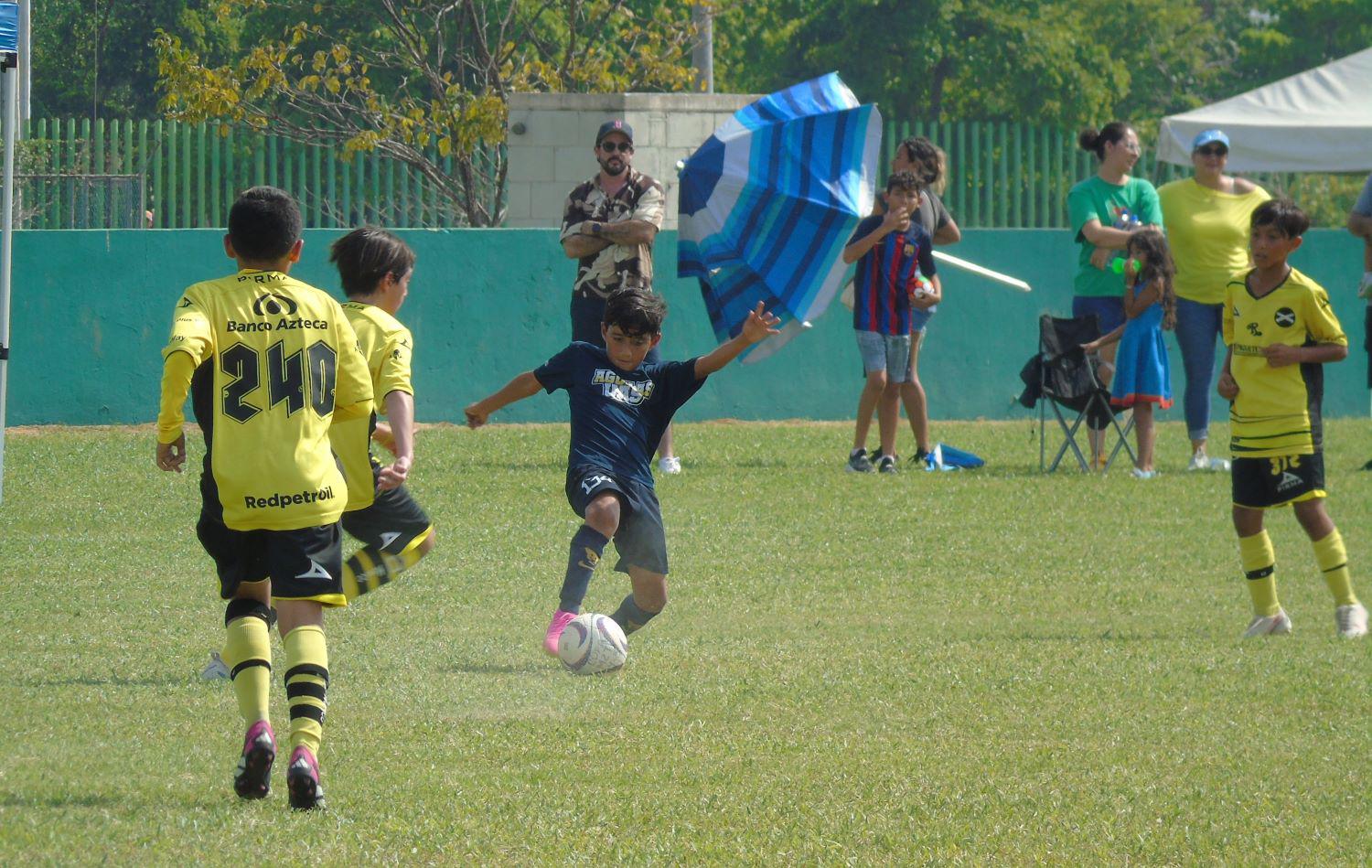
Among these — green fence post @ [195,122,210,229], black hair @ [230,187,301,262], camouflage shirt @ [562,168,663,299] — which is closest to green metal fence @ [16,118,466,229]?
green fence post @ [195,122,210,229]

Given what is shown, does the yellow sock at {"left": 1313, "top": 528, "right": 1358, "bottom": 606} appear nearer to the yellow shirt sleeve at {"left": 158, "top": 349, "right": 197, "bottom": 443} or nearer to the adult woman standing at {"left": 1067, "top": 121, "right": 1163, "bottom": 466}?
the yellow shirt sleeve at {"left": 158, "top": 349, "right": 197, "bottom": 443}

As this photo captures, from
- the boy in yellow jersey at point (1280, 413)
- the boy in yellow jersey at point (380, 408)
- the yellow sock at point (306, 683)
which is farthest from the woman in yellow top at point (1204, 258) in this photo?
the yellow sock at point (306, 683)

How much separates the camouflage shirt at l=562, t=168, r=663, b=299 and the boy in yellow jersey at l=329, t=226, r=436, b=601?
4.99 metres

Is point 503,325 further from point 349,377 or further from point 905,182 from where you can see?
point 349,377

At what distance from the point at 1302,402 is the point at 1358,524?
3.35 m

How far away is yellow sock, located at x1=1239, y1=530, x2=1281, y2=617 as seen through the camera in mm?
7750

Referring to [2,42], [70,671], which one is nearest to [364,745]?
[70,671]

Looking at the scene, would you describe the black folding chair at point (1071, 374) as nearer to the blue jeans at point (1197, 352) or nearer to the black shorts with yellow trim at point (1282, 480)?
the blue jeans at point (1197, 352)

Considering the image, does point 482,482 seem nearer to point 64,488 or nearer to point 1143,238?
point 64,488

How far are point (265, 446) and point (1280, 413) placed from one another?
4.42 m

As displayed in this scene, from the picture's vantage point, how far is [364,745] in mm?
5586

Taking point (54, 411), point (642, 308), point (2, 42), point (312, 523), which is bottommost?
point (54, 411)

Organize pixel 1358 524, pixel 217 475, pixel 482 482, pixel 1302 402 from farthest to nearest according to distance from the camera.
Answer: pixel 482 482
pixel 1358 524
pixel 1302 402
pixel 217 475

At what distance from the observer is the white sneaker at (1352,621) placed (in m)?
7.75
